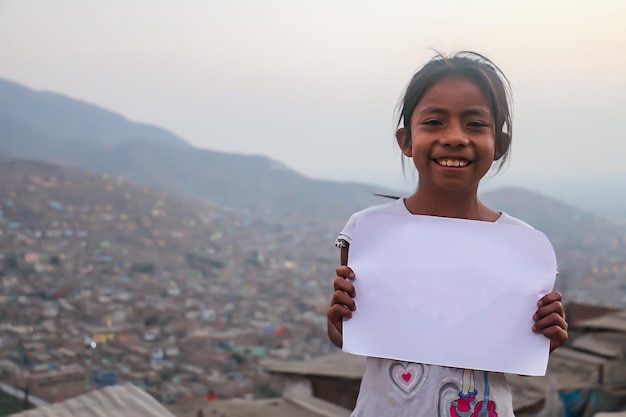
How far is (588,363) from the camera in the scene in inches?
103

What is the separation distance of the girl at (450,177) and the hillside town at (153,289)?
1.76 meters

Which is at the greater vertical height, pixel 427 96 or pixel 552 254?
pixel 427 96

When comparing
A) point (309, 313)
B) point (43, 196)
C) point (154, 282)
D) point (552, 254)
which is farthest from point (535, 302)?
point (43, 196)

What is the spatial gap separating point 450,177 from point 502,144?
128 mm

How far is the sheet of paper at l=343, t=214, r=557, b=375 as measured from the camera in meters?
0.78

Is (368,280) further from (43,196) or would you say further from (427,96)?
(43,196)

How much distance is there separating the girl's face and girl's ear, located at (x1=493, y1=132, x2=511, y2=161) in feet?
0.16

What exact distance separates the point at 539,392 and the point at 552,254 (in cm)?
168

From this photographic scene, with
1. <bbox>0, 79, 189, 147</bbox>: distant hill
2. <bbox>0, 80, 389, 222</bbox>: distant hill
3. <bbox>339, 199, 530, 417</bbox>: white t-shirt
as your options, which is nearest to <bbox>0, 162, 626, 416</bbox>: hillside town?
<bbox>0, 80, 389, 222</bbox>: distant hill

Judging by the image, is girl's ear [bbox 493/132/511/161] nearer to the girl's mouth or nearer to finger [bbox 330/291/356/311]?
the girl's mouth

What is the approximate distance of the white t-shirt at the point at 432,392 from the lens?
2.51 ft

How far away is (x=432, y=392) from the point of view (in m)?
0.77

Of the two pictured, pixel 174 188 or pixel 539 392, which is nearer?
pixel 539 392

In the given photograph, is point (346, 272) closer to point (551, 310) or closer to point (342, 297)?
point (342, 297)
